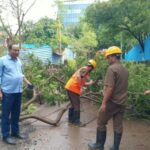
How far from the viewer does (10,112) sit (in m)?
6.39

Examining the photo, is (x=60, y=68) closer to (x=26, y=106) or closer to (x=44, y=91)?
(x=44, y=91)

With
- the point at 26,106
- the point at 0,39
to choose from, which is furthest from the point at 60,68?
the point at 0,39

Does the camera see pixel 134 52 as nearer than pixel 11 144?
No

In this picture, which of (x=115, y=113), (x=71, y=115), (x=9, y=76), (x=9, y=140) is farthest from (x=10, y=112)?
(x=71, y=115)

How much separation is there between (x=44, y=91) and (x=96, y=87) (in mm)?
1627

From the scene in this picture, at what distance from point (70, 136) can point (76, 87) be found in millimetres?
1374

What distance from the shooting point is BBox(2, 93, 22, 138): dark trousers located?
617 centimetres

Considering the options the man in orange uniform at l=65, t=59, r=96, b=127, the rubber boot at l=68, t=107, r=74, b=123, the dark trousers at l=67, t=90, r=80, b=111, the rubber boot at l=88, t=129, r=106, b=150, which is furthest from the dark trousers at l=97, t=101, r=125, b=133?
the rubber boot at l=68, t=107, r=74, b=123

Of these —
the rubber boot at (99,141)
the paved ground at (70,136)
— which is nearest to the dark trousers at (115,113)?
the rubber boot at (99,141)

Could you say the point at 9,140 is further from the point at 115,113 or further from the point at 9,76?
the point at 115,113

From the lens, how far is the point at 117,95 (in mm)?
5676

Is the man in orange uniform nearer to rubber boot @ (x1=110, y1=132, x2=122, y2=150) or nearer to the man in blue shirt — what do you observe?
the man in blue shirt

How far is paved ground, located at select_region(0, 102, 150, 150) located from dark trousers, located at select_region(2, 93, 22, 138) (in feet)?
0.92

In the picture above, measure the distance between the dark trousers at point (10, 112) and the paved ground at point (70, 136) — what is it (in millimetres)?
281
